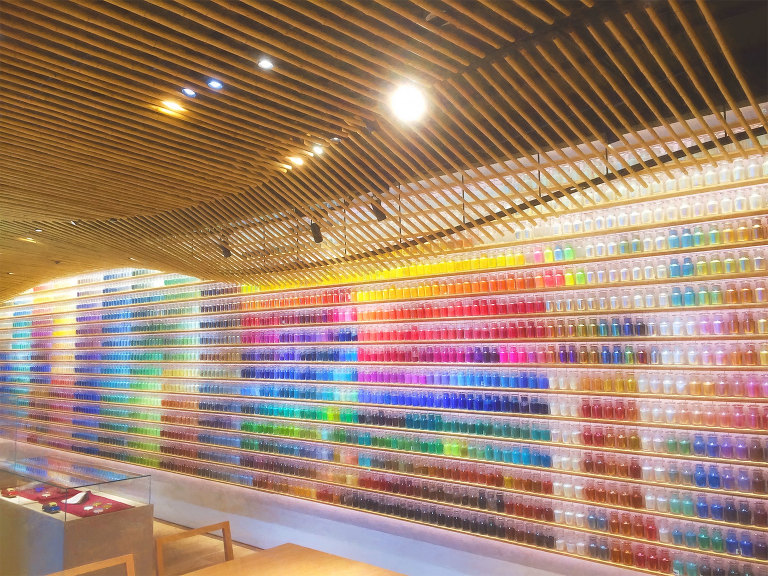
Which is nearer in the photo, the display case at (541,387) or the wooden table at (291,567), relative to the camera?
the wooden table at (291,567)

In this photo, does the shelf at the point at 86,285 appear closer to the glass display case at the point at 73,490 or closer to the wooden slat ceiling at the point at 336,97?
the wooden slat ceiling at the point at 336,97

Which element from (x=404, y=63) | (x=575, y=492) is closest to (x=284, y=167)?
(x=404, y=63)

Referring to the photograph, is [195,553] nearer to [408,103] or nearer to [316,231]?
[316,231]

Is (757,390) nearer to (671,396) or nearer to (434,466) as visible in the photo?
(671,396)

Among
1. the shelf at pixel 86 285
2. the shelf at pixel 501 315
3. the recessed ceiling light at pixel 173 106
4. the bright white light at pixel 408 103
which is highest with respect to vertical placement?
the shelf at pixel 86 285

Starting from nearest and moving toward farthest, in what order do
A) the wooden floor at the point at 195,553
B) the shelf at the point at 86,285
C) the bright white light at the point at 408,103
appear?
the bright white light at the point at 408,103 → the wooden floor at the point at 195,553 → the shelf at the point at 86,285

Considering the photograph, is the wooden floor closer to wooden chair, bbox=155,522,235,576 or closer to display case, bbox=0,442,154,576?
display case, bbox=0,442,154,576

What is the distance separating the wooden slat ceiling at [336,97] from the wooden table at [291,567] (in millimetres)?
2708

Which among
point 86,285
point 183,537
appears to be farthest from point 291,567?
point 86,285

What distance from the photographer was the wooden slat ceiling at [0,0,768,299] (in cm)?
278

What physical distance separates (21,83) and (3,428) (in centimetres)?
659

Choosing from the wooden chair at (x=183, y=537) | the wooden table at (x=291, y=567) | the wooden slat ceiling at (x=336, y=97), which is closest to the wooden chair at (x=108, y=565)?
the wooden chair at (x=183, y=537)

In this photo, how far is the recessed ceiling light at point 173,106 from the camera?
11.4ft

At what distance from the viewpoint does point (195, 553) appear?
710 cm
